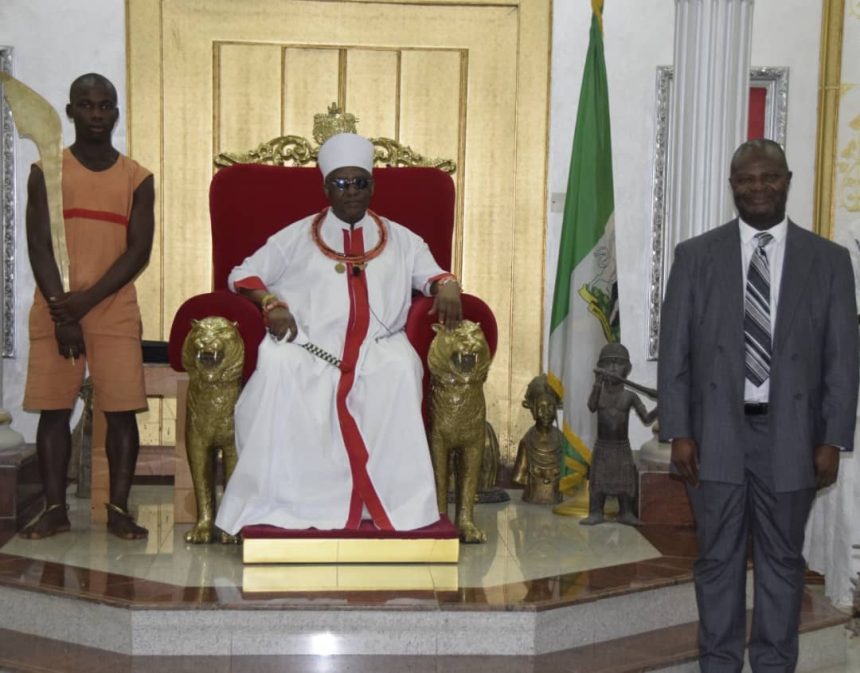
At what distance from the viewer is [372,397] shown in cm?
449

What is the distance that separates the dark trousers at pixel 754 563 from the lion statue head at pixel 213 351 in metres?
1.90

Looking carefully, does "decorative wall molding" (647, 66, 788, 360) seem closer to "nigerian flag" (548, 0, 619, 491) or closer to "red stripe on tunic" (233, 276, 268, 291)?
"nigerian flag" (548, 0, 619, 491)

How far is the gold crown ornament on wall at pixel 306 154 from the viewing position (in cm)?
631

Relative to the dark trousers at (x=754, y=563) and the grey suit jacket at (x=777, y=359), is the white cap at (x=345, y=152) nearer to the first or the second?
the grey suit jacket at (x=777, y=359)

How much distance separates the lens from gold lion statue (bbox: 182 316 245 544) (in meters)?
4.38

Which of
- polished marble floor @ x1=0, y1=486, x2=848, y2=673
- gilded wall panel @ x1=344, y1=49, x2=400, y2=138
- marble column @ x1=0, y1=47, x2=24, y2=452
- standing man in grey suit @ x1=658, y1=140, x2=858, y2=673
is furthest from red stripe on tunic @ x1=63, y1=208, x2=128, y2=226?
standing man in grey suit @ x1=658, y1=140, x2=858, y2=673

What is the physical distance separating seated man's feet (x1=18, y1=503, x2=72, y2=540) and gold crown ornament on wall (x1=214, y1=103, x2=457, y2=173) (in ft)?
7.57

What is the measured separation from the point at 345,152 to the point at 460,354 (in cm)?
96

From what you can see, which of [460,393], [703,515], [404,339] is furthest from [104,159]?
[703,515]

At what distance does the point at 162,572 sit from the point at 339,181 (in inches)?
66.7

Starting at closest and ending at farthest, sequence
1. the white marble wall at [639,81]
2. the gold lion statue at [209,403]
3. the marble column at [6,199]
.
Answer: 1. the gold lion statue at [209,403]
2. the marble column at [6,199]
3. the white marble wall at [639,81]

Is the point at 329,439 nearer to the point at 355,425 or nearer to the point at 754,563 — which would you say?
the point at 355,425

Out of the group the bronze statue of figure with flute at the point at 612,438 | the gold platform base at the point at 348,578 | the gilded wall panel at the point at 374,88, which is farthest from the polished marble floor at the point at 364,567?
the gilded wall panel at the point at 374,88

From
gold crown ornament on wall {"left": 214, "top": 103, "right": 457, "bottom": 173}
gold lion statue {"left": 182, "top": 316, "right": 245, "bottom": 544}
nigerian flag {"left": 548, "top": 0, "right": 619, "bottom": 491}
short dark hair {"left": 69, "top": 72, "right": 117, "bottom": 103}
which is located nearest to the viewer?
gold lion statue {"left": 182, "top": 316, "right": 245, "bottom": 544}
